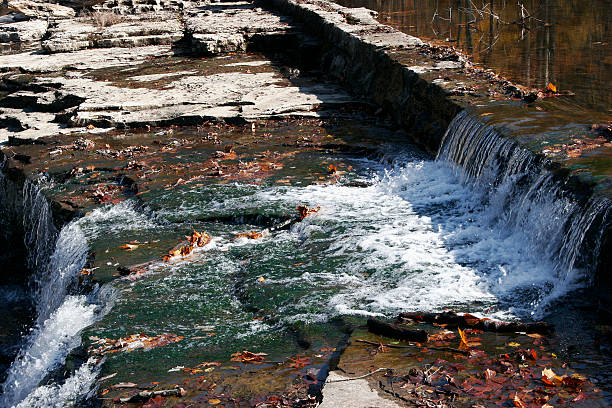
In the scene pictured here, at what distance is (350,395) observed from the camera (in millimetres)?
3893

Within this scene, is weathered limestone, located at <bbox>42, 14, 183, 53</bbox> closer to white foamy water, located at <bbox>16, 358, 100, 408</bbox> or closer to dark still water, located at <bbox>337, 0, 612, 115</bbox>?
dark still water, located at <bbox>337, 0, 612, 115</bbox>

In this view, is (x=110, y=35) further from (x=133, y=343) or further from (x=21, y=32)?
(x=133, y=343)

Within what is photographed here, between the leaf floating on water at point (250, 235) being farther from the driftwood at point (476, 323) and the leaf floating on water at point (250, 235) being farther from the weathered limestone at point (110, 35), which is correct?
the weathered limestone at point (110, 35)

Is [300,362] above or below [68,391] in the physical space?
above

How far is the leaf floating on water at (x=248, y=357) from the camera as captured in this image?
4.55 metres

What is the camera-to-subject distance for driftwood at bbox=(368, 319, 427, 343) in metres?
4.53

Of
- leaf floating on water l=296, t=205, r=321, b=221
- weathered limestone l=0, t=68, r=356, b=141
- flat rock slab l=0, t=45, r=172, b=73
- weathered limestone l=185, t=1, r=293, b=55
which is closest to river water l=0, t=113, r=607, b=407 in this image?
leaf floating on water l=296, t=205, r=321, b=221

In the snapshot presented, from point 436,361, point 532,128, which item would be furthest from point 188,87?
point 436,361

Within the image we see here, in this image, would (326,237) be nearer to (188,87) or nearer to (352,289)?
(352,289)

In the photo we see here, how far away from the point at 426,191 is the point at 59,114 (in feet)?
18.3

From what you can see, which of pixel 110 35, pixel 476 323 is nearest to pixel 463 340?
pixel 476 323

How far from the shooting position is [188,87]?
11125 mm

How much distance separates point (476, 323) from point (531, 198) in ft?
5.47

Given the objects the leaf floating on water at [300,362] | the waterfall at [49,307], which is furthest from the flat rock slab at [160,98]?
the leaf floating on water at [300,362]
